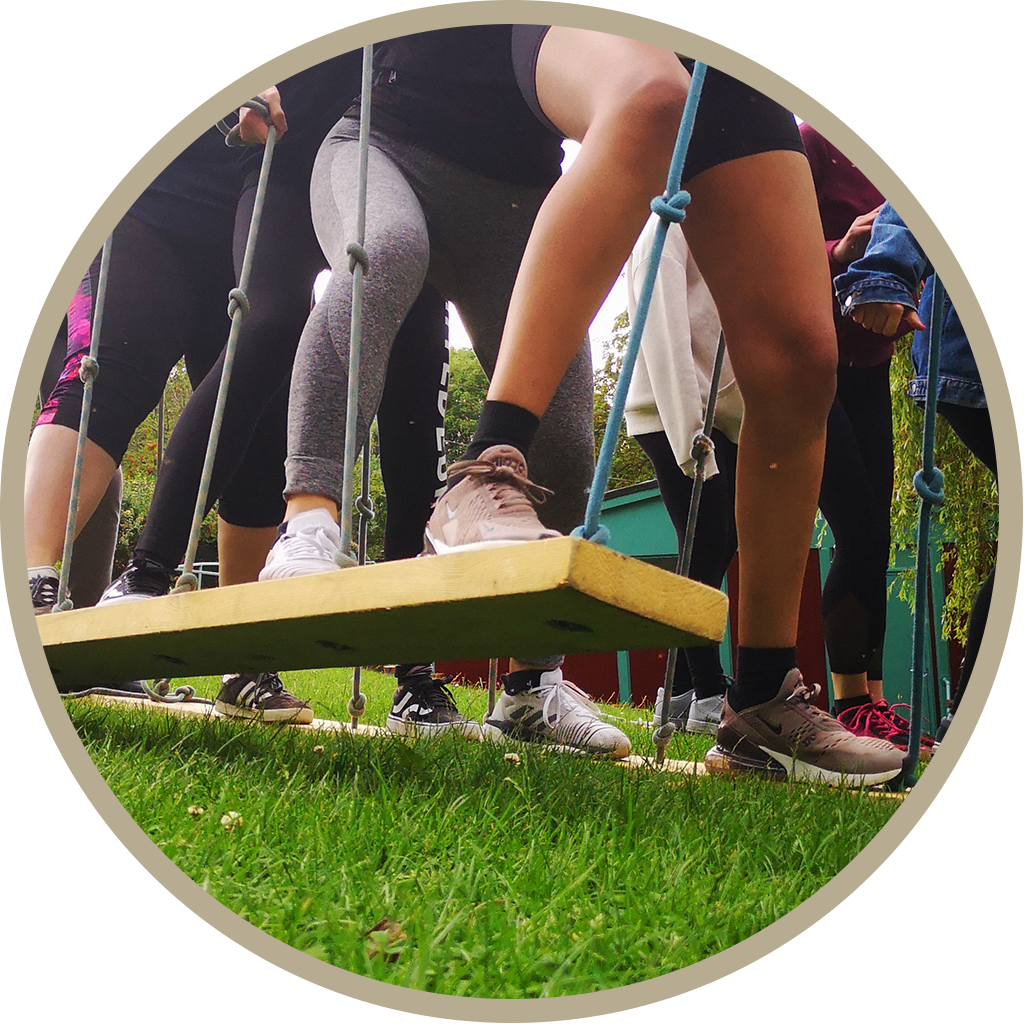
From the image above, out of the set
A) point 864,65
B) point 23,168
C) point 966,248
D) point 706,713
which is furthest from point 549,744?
point 23,168

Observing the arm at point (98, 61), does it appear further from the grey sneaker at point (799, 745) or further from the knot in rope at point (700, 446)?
the grey sneaker at point (799, 745)

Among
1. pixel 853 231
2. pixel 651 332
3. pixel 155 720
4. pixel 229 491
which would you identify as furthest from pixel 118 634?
pixel 853 231

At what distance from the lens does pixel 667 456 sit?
4.75ft

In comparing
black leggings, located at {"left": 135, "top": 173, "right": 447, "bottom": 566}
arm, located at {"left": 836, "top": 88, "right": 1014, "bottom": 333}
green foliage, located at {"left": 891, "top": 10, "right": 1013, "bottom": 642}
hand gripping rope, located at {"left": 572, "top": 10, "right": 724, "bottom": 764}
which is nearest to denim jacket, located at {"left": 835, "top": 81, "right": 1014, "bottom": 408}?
arm, located at {"left": 836, "top": 88, "right": 1014, "bottom": 333}

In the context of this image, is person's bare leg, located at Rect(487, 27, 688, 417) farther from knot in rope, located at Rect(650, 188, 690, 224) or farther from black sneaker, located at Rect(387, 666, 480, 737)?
black sneaker, located at Rect(387, 666, 480, 737)

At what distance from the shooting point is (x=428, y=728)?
1.31m

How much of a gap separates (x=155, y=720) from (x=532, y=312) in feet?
2.85

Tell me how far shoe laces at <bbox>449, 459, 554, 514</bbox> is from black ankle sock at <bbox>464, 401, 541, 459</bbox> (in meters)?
0.02

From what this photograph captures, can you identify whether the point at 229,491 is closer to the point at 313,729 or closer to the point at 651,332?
the point at 313,729

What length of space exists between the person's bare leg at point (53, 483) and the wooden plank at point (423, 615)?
269mm

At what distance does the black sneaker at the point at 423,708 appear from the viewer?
4.30ft

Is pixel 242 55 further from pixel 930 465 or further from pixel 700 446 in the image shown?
pixel 930 465

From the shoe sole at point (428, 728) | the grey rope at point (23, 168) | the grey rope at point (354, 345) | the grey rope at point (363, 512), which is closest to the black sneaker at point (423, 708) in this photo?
the shoe sole at point (428, 728)

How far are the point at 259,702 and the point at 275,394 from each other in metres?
0.50
